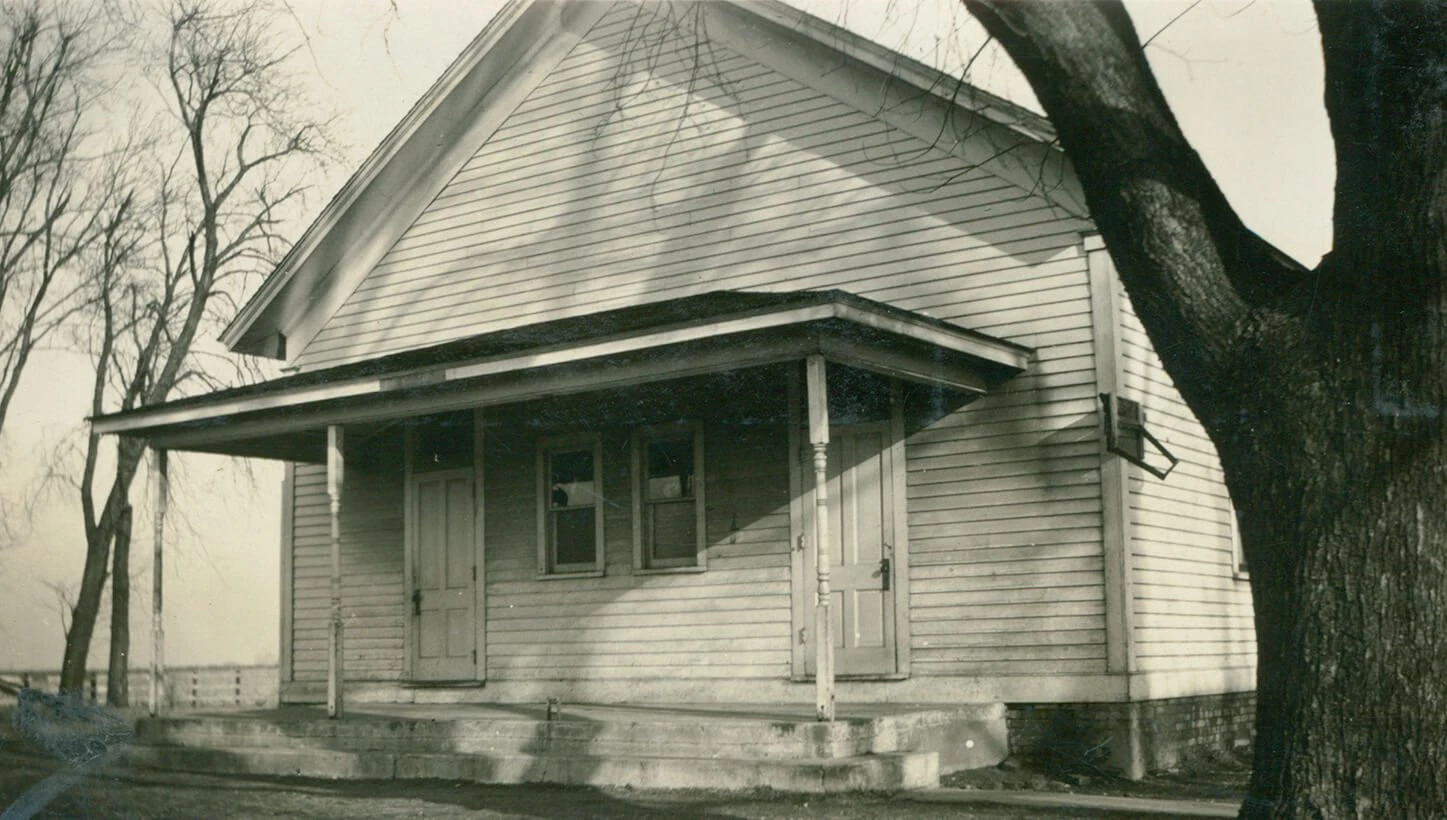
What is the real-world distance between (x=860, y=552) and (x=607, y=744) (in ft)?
9.71

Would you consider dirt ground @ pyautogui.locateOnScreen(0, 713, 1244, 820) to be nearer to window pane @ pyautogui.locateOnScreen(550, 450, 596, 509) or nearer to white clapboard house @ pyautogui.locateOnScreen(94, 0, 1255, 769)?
white clapboard house @ pyautogui.locateOnScreen(94, 0, 1255, 769)

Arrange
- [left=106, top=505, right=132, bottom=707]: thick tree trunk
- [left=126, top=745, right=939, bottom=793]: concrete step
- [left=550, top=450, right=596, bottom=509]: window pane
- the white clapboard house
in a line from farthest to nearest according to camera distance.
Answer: [left=106, top=505, right=132, bottom=707]: thick tree trunk
[left=550, top=450, right=596, bottom=509]: window pane
the white clapboard house
[left=126, top=745, right=939, bottom=793]: concrete step

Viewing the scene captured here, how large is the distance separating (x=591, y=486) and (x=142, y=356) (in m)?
19.8

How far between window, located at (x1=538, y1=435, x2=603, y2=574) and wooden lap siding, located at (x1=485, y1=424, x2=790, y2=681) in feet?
0.40

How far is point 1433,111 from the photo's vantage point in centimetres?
511

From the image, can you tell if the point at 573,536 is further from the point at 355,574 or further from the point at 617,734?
the point at 617,734

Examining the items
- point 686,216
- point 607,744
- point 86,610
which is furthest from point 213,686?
point 607,744

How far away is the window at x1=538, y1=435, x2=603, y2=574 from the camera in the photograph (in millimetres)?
13930

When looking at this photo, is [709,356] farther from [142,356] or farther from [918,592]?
[142,356]

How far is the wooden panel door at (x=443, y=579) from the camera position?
14594 mm

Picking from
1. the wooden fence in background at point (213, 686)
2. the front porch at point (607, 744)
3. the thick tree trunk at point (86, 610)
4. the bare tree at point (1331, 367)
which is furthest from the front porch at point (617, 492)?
the wooden fence in background at point (213, 686)

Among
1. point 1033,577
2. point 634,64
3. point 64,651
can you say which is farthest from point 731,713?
point 64,651

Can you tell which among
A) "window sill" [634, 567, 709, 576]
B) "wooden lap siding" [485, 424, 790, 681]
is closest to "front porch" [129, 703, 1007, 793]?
"wooden lap siding" [485, 424, 790, 681]

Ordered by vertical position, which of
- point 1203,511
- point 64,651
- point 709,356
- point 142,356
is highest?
point 142,356
